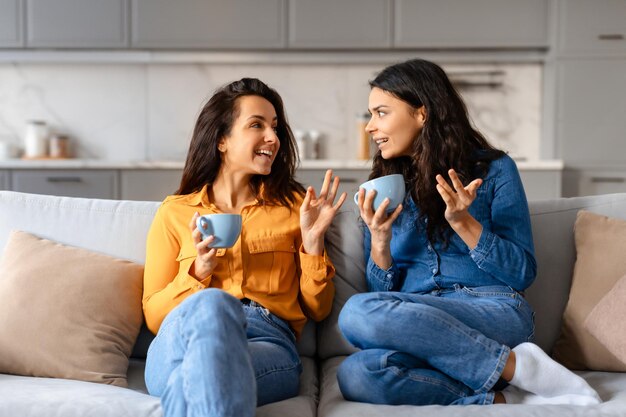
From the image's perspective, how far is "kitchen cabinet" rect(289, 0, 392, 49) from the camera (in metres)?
4.68

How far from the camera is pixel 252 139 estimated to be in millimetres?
2035

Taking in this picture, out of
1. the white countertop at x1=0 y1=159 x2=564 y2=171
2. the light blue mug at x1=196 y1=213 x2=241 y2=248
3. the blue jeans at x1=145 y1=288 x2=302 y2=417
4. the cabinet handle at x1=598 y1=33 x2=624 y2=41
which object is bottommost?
the blue jeans at x1=145 y1=288 x2=302 y2=417

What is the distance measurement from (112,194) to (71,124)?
831 millimetres

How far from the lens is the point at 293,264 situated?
1971mm

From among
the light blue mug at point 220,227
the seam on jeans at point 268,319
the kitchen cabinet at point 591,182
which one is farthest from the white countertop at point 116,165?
the light blue mug at point 220,227

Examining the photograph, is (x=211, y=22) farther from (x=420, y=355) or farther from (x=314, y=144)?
(x=420, y=355)

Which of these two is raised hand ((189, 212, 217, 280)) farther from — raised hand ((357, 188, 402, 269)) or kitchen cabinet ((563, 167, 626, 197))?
kitchen cabinet ((563, 167, 626, 197))

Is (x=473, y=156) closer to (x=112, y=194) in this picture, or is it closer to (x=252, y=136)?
(x=252, y=136)

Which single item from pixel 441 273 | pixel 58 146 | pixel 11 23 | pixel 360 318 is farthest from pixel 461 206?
pixel 11 23

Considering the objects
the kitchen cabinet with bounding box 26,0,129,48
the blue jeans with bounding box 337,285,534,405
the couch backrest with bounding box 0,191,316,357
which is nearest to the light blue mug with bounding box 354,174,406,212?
the blue jeans with bounding box 337,285,534,405

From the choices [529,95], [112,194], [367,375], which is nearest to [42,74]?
[112,194]

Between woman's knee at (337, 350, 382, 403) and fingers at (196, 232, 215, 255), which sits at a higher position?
fingers at (196, 232, 215, 255)

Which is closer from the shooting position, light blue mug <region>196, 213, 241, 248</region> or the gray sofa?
light blue mug <region>196, 213, 241, 248</region>

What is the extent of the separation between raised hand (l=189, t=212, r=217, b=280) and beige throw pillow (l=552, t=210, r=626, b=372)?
2.95ft
